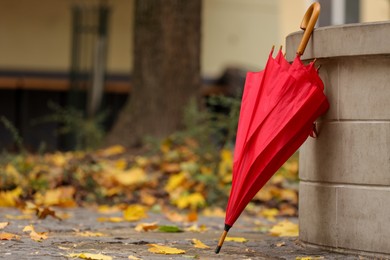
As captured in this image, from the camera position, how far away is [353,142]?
4383 mm

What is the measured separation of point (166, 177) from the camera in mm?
8000

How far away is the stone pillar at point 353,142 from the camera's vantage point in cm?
429

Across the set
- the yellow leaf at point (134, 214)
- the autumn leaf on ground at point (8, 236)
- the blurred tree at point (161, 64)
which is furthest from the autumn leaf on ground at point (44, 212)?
the blurred tree at point (161, 64)

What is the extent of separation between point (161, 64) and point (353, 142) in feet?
18.3

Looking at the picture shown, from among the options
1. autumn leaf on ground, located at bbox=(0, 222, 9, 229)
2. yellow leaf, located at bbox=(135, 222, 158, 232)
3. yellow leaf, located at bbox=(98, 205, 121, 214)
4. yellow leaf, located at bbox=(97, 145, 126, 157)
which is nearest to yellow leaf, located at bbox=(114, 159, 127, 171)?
yellow leaf, located at bbox=(97, 145, 126, 157)

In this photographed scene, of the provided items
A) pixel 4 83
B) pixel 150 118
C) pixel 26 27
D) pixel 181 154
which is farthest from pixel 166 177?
pixel 26 27

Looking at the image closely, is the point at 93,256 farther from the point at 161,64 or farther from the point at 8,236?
the point at 161,64

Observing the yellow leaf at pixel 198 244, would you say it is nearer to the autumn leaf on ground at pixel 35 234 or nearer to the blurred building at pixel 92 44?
the autumn leaf on ground at pixel 35 234

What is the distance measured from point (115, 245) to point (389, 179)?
1.22 metres

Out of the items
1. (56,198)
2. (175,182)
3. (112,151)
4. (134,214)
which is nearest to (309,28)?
(134,214)

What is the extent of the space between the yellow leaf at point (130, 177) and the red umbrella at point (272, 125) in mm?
3374

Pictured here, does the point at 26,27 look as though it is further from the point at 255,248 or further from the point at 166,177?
the point at 255,248

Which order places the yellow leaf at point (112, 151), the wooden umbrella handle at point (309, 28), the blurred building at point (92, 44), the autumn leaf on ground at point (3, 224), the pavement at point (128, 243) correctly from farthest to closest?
the blurred building at point (92, 44)
the yellow leaf at point (112, 151)
the autumn leaf on ground at point (3, 224)
the wooden umbrella handle at point (309, 28)
the pavement at point (128, 243)

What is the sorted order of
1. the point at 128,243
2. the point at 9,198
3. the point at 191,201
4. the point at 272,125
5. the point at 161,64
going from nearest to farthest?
the point at 272,125 → the point at 128,243 → the point at 9,198 → the point at 191,201 → the point at 161,64
